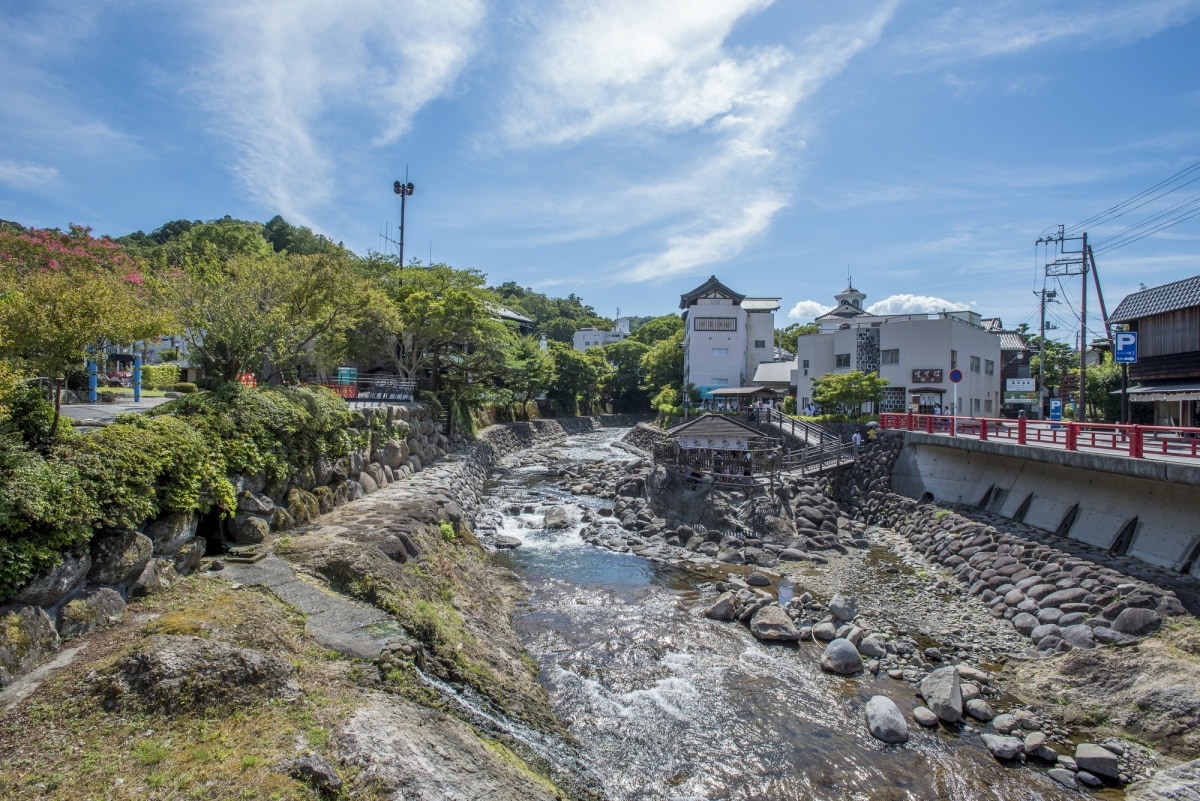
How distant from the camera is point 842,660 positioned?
11.3 metres

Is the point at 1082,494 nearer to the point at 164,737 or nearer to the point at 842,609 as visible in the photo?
the point at 842,609

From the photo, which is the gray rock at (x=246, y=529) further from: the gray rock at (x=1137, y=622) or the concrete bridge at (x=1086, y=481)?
the concrete bridge at (x=1086, y=481)

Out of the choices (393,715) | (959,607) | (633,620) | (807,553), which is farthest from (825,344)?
(393,715)

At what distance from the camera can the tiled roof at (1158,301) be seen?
→ 25125mm

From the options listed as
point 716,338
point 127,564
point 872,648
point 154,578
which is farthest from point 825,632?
point 716,338

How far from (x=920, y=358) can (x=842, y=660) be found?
104 feet

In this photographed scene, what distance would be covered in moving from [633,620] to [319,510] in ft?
27.1

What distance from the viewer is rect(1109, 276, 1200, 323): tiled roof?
2512 cm

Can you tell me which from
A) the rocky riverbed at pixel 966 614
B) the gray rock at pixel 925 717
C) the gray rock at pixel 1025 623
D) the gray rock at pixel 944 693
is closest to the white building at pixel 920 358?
the rocky riverbed at pixel 966 614

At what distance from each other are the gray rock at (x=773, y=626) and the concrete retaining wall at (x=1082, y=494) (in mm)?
8601

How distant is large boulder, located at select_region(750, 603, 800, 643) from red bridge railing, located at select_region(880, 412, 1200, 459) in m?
9.39

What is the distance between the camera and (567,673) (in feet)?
35.8

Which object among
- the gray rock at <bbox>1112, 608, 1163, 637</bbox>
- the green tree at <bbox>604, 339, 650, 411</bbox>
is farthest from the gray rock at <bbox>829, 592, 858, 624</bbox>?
the green tree at <bbox>604, 339, 650, 411</bbox>

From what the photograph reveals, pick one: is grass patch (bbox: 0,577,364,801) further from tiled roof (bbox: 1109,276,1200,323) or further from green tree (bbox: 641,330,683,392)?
green tree (bbox: 641,330,683,392)
